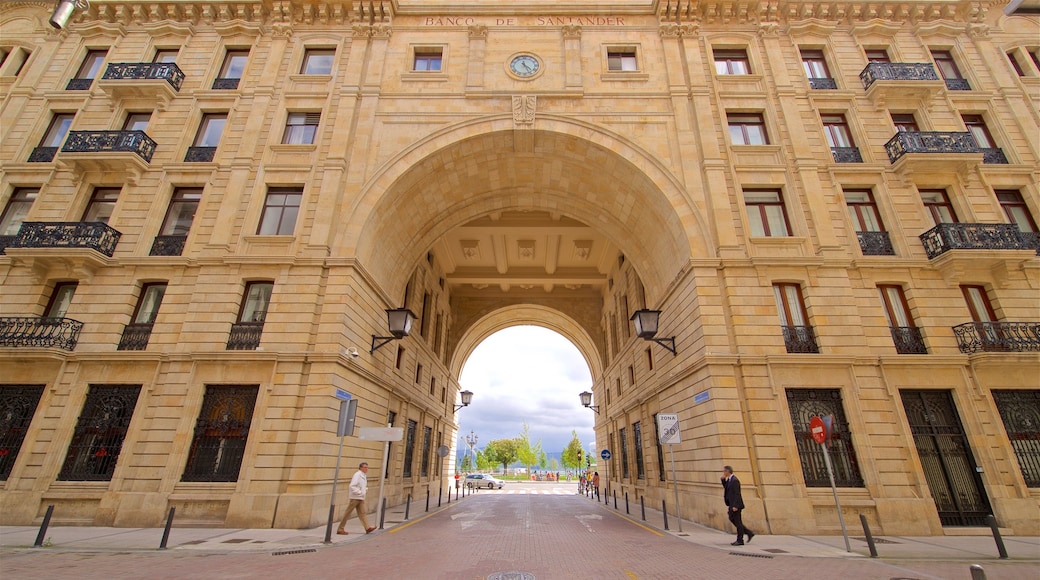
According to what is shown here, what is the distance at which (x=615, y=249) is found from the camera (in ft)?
90.5

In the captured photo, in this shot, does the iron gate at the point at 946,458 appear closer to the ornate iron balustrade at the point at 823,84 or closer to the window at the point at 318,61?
the ornate iron balustrade at the point at 823,84

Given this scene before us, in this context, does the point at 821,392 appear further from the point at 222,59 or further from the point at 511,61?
the point at 222,59

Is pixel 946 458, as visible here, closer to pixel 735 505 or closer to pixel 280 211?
pixel 735 505

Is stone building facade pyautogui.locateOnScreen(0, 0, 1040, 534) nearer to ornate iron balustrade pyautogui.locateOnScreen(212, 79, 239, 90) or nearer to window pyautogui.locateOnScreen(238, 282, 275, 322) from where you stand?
window pyautogui.locateOnScreen(238, 282, 275, 322)

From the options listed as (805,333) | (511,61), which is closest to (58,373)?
(511,61)

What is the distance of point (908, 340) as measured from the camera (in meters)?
14.2

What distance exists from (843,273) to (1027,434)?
6993 mm

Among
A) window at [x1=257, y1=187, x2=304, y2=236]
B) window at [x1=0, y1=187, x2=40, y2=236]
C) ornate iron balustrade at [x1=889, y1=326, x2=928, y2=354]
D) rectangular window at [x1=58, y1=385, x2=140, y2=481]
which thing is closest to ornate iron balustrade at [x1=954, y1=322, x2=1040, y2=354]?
ornate iron balustrade at [x1=889, y1=326, x2=928, y2=354]

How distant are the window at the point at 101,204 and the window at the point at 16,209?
230 centimetres

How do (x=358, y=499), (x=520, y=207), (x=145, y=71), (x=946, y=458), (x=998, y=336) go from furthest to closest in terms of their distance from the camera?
(x=520, y=207)
(x=145, y=71)
(x=998, y=336)
(x=946, y=458)
(x=358, y=499)

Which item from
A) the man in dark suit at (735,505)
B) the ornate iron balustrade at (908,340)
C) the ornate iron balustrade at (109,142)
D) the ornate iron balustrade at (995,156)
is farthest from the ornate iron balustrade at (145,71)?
the ornate iron balustrade at (995,156)

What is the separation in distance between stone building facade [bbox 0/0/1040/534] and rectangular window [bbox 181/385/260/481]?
0.09 metres

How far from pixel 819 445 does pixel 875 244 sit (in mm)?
7714

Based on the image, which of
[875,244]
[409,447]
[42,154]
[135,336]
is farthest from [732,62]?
[42,154]
